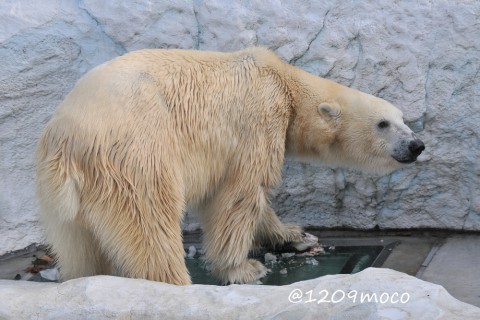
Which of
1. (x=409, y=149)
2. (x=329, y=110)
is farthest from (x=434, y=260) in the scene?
(x=329, y=110)

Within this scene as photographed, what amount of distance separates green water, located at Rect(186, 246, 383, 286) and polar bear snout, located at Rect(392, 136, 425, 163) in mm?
589

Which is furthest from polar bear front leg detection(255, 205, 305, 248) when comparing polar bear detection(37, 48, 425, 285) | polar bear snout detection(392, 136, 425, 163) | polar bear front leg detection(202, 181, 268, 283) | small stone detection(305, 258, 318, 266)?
polar bear snout detection(392, 136, 425, 163)

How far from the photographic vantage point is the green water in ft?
14.6

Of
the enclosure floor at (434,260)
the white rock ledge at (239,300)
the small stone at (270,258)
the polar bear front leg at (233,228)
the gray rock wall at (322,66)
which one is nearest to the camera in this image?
the white rock ledge at (239,300)

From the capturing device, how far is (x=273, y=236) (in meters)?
4.77

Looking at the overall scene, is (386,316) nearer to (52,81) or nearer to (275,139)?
(275,139)

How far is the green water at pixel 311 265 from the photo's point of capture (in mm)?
4465

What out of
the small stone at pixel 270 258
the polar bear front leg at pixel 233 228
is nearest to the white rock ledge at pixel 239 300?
the polar bear front leg at pixel 233 228

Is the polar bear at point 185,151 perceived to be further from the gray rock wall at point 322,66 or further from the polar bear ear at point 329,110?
the gray rock wall at point 322,66

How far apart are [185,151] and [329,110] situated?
0.84 meters

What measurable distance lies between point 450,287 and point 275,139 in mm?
1090

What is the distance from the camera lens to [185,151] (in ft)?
13.1

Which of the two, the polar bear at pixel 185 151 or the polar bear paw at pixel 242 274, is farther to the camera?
the polar bear paw at pixel 242 274

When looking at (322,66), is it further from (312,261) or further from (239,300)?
(239,300)
